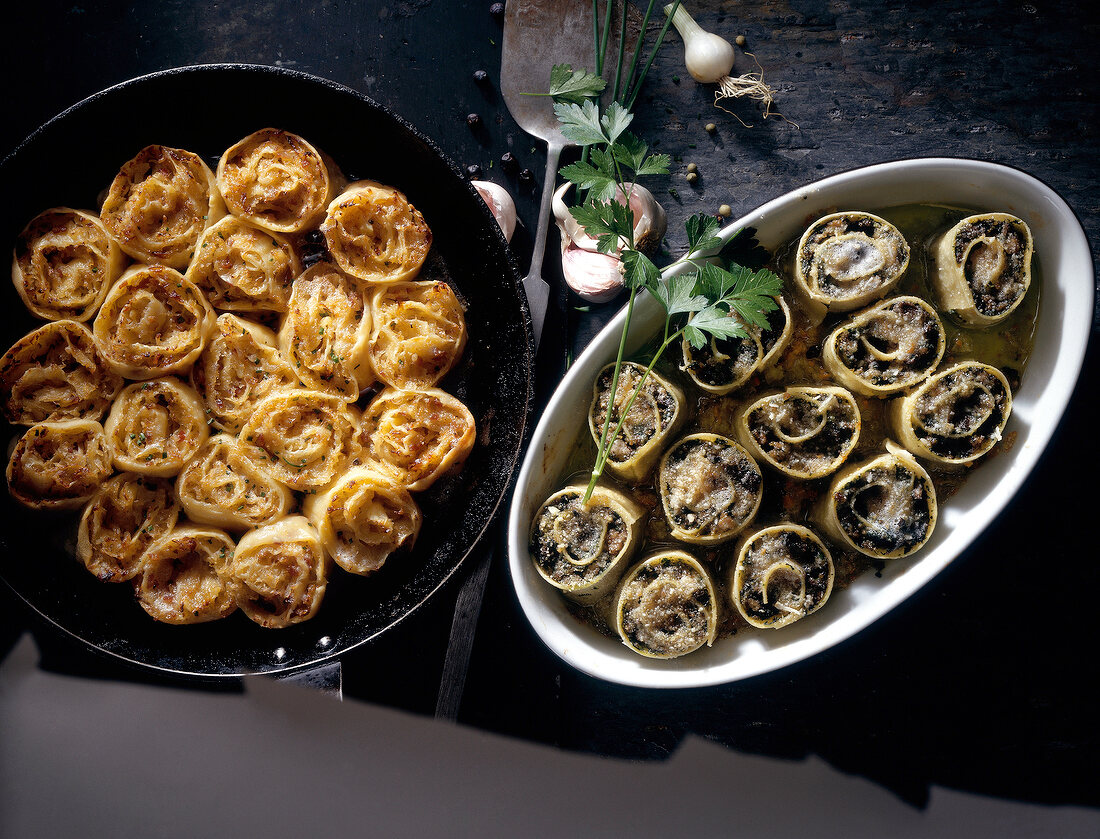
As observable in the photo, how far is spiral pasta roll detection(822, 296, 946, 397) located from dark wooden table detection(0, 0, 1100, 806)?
679 mm

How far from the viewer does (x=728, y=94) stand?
246 cm

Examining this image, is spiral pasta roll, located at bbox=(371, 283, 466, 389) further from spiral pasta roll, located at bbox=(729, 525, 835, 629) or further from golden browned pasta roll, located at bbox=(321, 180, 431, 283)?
spiral pasta roll, located at bbox=(729, 525, 835, 629)

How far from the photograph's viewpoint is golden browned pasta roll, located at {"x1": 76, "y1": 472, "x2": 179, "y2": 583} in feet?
6.91

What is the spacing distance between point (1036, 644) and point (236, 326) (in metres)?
3.03

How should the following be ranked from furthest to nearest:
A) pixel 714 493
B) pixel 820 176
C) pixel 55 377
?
pixel 820 176 → pixel 55 377 → pixel 714 493

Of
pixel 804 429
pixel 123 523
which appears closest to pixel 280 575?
pixel 123 523

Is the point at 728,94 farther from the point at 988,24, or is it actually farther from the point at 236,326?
the point at 236,326

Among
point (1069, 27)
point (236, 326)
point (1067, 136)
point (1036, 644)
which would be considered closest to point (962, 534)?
point (1036, 644)

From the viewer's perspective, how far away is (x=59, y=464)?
6.93 ft

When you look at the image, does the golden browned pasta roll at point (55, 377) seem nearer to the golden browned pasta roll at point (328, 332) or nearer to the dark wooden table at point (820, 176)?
the golden browned pasta roll at point (328, 332)

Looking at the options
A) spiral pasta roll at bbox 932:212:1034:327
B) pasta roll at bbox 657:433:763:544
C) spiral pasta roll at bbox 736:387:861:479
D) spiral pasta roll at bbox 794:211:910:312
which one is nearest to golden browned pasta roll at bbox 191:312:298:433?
pasta roll at bbox 657:433:763:544

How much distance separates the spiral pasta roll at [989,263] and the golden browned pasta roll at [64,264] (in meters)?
2.67

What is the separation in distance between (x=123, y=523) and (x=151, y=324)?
64 cm

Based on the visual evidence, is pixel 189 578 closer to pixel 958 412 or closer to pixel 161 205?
pixel 161 205
